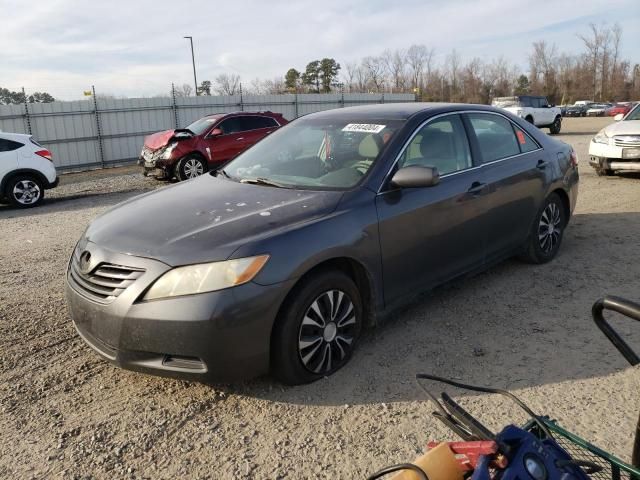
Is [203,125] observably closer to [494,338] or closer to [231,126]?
[231,126]

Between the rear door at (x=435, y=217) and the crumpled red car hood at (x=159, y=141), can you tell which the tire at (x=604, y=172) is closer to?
the rear door at (x=435, y=217)

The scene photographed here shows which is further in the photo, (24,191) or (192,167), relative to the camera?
(192,167)

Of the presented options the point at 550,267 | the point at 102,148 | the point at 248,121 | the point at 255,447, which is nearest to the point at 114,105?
the point at 102,148

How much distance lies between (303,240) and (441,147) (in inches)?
66.5

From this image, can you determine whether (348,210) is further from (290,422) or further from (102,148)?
(102,148)

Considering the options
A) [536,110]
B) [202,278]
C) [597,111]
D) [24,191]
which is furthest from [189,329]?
[597,111]

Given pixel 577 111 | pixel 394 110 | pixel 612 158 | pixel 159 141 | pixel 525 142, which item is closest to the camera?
pixel 394 110

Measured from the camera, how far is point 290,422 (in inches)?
112

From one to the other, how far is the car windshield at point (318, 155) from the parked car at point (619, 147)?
7685 millimetres

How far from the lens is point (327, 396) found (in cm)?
308

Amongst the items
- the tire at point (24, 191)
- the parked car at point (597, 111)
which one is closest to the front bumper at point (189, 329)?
the tire at point (24, 191)

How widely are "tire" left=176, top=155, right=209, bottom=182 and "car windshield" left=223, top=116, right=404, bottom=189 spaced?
858 centimetres

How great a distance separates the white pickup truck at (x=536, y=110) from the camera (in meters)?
24.4

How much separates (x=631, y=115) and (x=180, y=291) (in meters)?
10.8
